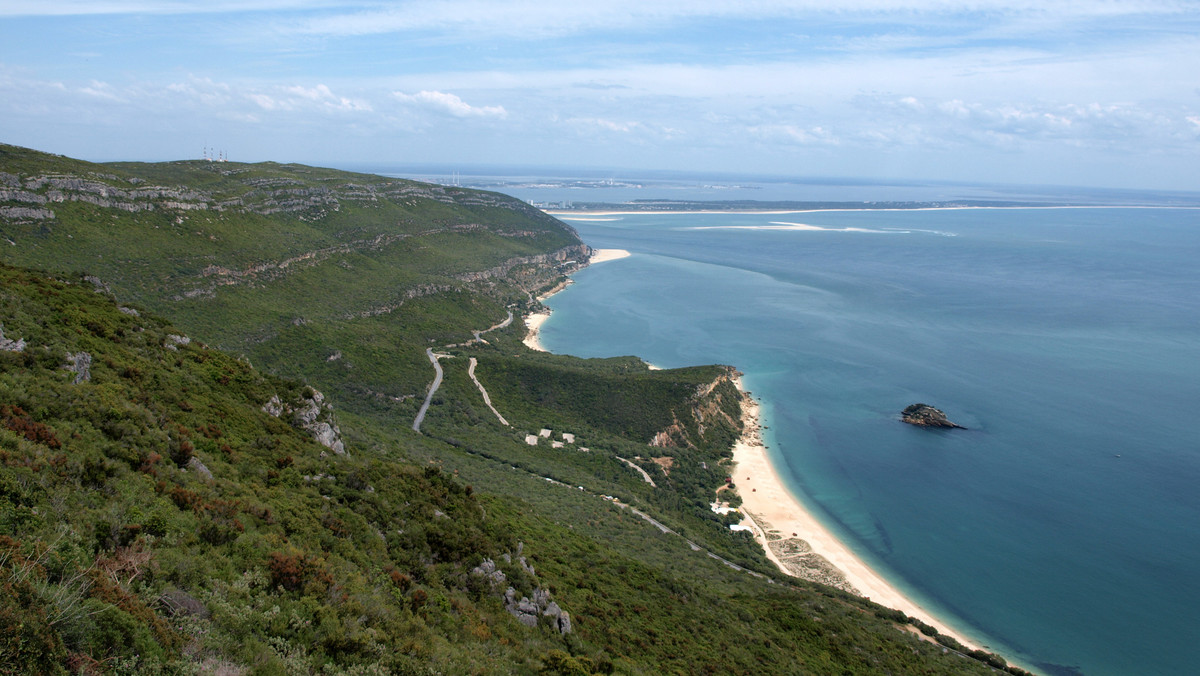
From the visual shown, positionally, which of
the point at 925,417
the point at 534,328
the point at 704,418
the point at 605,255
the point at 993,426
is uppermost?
the point at 605,255

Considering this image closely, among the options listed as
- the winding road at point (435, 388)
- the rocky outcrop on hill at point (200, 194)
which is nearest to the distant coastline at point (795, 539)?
the winding road at point (435, 388)

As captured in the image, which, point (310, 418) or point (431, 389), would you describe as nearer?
point (310, 418)

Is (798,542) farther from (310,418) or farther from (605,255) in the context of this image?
(605,255)

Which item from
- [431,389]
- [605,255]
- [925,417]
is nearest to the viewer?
[431,389]

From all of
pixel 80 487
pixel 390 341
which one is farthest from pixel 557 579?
pixel 390 341

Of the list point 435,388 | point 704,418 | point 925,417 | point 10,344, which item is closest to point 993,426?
point 925,417

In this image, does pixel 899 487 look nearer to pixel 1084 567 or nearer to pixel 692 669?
pixel 1084 567

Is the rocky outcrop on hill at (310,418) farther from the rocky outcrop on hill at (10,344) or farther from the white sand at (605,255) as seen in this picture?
the white sand at (605,255)
